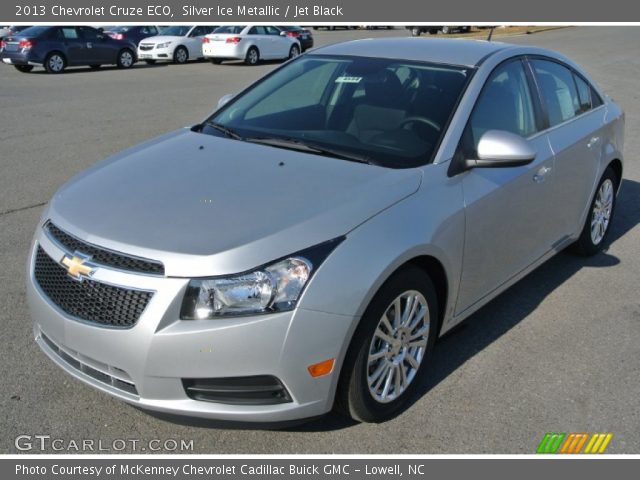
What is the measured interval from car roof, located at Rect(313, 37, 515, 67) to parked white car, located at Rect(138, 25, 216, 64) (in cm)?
2060

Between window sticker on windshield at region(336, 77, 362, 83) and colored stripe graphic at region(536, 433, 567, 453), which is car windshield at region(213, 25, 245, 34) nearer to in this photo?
window sticker on windshield at region(336, 77, 362, 83)

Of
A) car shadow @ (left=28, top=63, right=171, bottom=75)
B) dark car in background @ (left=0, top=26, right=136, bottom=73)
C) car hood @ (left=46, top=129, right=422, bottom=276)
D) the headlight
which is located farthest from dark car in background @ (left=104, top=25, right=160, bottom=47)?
the headlight

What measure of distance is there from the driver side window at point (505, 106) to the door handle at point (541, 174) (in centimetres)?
24

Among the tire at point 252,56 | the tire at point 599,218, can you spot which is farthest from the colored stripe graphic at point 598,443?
the tire at point 252,56

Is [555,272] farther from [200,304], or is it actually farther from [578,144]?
[200,304]

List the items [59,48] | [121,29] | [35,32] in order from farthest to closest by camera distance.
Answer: [121,29]
[59,48]
[35,32]

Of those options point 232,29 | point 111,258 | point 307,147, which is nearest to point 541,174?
point 307,147

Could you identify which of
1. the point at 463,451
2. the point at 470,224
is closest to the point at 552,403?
the point at 463,451

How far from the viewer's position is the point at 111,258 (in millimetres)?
2863

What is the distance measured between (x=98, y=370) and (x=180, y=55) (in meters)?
23.0

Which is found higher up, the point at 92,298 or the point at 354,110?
the point at 354,110

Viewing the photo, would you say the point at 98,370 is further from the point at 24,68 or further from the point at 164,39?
the point at 164,39

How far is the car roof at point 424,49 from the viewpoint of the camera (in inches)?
165

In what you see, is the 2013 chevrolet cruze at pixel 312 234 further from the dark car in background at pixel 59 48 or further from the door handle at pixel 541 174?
the dark car in background at pixel 59 48
